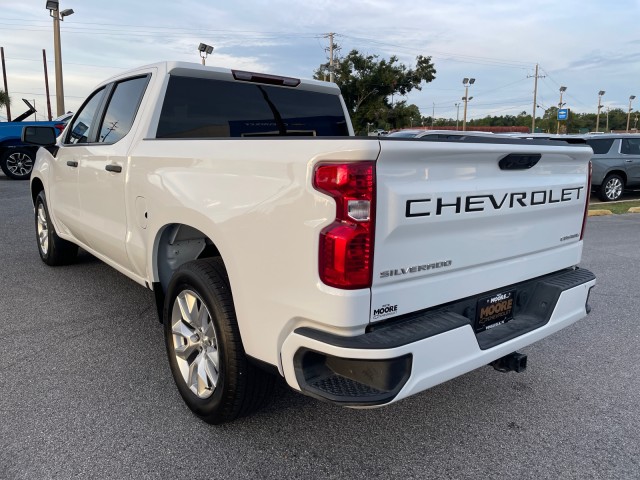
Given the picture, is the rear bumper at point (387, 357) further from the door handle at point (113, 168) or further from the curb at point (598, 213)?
the curb at point (598, 213)

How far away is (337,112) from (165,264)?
209 centimetres

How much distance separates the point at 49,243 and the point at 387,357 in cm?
502

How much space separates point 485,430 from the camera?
9.36 ft

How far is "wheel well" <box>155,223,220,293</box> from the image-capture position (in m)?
3.21

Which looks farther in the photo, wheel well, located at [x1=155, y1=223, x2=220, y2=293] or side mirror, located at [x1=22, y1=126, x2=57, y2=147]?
side mirror, located at [x1=22, y1=126, x2=57, y2=147]

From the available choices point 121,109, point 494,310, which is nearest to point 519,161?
point 494,310

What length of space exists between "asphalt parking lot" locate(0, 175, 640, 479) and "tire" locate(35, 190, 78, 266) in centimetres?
158

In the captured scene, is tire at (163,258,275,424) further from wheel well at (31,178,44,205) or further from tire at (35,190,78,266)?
wheel well at (31,178,44,205)

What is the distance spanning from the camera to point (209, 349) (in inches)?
111


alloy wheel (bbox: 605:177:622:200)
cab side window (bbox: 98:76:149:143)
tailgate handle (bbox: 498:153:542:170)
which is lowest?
alloy wheel (bbox: 605:177:622:200)

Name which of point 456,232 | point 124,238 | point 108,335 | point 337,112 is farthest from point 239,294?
point 337,112

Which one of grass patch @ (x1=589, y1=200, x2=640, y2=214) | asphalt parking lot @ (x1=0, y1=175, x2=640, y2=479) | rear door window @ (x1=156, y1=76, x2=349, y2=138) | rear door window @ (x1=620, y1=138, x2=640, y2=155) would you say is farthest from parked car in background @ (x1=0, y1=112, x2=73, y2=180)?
rear door window @ (x1=620, y1=138, x2=640, y2=155)

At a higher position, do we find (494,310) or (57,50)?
(57,50)

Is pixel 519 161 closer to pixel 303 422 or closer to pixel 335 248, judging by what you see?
pixel 335 248
